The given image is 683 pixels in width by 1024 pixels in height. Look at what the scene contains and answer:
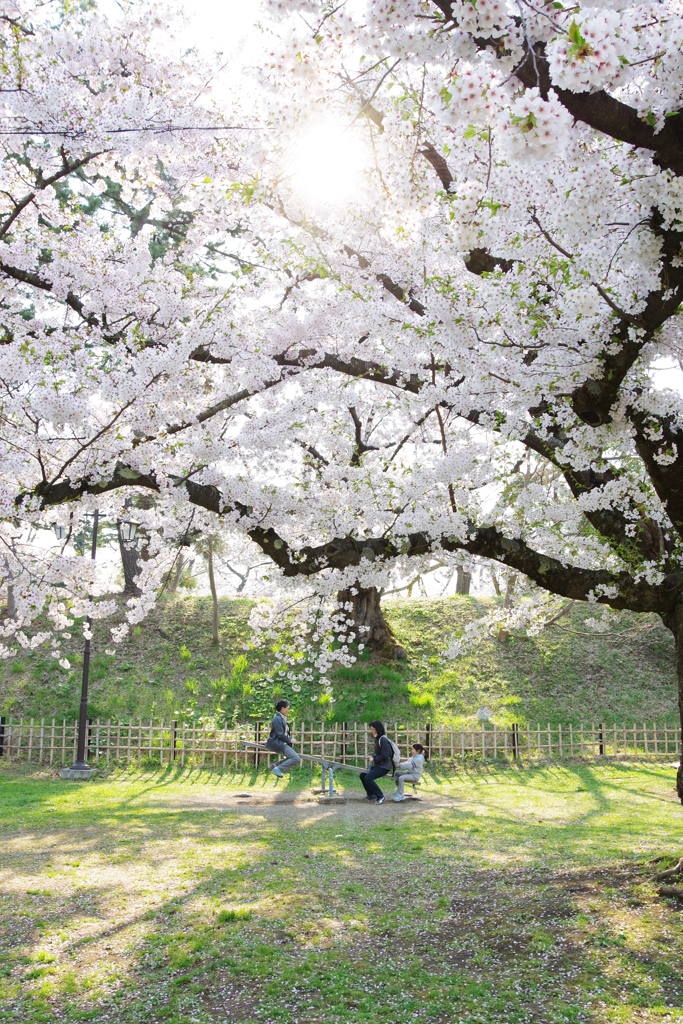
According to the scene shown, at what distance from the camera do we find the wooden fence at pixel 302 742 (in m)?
16.0

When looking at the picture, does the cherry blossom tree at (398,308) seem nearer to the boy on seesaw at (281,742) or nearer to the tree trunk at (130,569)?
the boy on seesaw at (281,742)

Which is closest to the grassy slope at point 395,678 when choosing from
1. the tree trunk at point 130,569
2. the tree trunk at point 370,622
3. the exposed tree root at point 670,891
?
the tree trunk at point 370,622

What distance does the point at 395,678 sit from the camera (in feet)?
61.5

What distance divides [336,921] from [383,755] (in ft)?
23.2

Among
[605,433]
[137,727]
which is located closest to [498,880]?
[605,433]

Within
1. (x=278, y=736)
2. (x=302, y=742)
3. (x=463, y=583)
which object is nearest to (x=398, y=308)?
(x=278, y=736)

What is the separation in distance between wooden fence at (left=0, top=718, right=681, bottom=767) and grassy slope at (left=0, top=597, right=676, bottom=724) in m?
0.69

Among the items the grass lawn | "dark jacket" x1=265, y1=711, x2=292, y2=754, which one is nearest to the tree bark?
the grass lawn

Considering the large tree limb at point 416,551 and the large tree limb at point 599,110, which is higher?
the large tree limb at point 599,110

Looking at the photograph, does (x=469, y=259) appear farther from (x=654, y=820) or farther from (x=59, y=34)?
(x=654, y=820)

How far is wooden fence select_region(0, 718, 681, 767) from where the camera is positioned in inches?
629

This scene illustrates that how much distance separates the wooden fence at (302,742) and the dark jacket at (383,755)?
3.07 meters

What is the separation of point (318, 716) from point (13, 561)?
10.4 m

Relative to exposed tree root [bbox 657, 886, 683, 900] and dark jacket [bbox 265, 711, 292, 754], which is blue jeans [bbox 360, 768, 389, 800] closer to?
dark jacket [bbox 265, 711, 292, 754]
